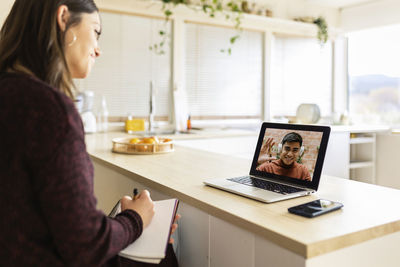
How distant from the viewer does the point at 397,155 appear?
4125mm

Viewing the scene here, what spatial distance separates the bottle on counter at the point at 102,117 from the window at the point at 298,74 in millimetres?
1948

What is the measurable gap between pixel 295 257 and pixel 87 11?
0.77m

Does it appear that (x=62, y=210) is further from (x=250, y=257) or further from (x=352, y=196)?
(x=352, y=196)

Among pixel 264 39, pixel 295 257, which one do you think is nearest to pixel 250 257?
pixel 295 257

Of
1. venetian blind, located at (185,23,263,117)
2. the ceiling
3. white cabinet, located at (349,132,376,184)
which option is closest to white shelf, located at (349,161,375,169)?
white cabinet, located at (349,132,376,184)

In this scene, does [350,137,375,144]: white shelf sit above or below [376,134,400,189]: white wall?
above

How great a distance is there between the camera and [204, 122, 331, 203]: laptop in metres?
1.18

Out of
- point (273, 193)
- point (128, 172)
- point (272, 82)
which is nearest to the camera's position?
point (273, 193)

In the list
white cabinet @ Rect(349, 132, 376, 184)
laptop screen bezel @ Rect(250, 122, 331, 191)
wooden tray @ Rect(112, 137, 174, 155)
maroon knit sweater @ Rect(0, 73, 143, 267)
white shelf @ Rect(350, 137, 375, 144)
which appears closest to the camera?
maroon knit sweater @ Rect(0, 73, 143, 267)

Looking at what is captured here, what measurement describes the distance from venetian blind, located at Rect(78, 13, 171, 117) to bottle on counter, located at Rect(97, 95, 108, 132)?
0.06 metres

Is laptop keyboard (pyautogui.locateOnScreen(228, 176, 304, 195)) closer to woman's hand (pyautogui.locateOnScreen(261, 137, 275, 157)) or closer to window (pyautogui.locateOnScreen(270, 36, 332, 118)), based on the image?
woman's hand (pyautogui.locateOnScreen(261, 137, 275, 157))

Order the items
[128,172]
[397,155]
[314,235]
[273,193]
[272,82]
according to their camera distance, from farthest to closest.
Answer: [272,82], [397,155], [128,172], [273,193], [314,235]

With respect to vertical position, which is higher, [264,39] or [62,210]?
[264,39]

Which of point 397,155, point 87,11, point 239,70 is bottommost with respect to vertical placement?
point 397,155
